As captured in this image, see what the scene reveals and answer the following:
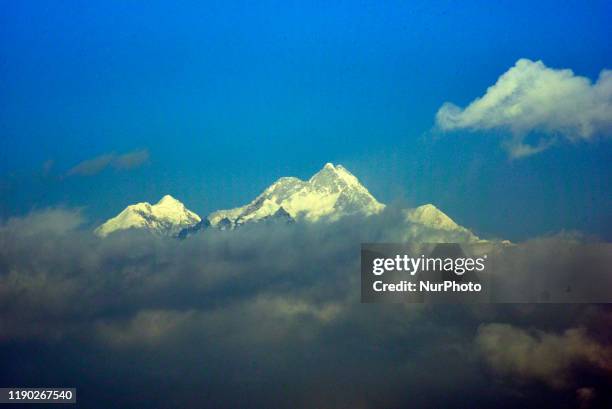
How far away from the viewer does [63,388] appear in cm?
768

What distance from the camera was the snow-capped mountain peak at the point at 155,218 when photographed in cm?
768

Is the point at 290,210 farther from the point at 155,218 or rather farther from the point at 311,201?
the point at 155,218

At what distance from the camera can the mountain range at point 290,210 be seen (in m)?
7.75

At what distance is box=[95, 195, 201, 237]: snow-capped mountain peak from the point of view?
25.2ft

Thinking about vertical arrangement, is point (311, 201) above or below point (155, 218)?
above

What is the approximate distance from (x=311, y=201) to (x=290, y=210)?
0.64 feet

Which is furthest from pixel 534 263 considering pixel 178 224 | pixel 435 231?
pixel 178 224

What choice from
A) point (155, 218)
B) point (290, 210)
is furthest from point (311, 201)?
point (155, 218)

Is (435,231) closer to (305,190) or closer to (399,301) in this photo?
(399,301)

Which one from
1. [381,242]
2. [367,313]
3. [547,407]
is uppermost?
[381,242]

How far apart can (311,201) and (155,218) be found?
132 cm

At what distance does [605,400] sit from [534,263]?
1.30 metres

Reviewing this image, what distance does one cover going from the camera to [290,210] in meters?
7.78

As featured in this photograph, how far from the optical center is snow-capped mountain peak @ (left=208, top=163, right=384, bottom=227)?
25.5ft
